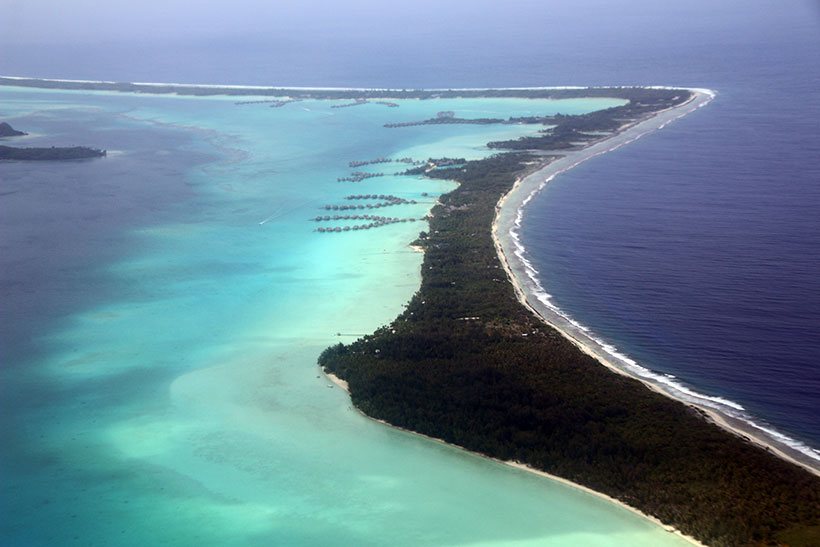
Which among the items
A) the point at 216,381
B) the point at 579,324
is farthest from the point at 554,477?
the point at 216,381

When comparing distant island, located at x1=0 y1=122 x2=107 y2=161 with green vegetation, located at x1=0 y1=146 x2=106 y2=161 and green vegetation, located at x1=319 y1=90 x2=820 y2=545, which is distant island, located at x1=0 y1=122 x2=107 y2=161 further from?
green vegetation, located at x1=319 y1=90 x2=820 y2=545

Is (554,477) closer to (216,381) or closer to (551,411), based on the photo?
(551,411)

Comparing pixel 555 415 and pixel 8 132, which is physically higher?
pixel 8 132

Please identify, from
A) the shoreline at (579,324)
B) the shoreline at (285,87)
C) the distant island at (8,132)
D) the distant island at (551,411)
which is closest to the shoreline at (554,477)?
the distant island at (551,411)

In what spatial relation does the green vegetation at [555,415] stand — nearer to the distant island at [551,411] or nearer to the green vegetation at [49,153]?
the distant island at [551,411]

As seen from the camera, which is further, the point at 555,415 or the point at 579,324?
the point at 579,324

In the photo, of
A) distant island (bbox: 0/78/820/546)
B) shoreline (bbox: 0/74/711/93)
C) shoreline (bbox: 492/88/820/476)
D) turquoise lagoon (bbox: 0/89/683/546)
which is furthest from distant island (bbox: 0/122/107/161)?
distant island (bbox: 0/78/820/546)

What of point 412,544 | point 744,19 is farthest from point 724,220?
point 744,19
